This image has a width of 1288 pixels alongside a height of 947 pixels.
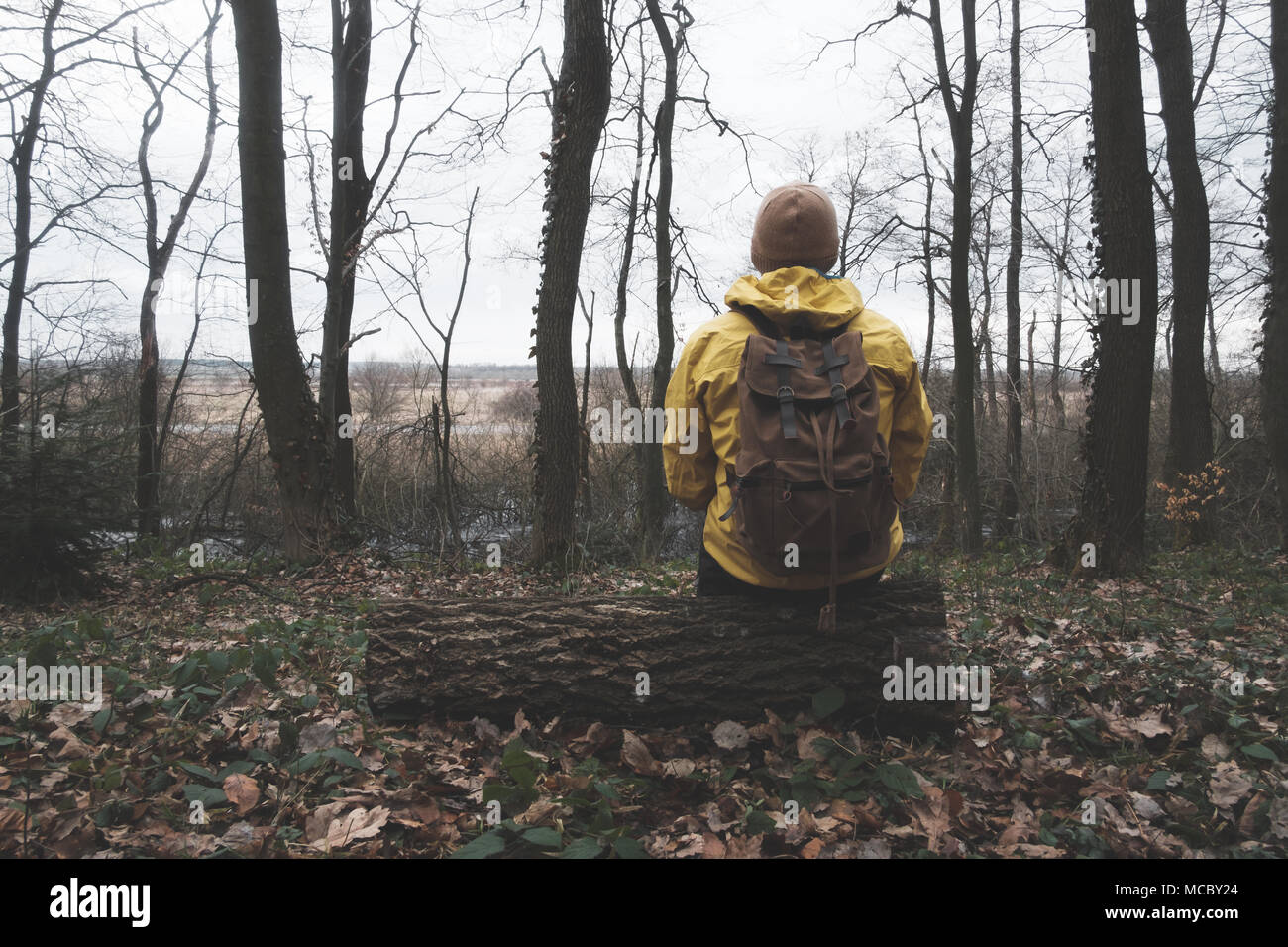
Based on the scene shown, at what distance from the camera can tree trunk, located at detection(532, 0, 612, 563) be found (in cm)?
838

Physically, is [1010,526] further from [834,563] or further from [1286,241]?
[834,563]

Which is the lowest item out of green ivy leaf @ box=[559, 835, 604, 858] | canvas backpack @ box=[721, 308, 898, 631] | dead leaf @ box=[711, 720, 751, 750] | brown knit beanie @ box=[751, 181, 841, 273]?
green ivy leaf @ box=[559, 835, 604, 858]

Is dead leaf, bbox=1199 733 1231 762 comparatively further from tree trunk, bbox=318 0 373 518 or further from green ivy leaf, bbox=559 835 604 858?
tree trunk, bbox=318 0 373 518

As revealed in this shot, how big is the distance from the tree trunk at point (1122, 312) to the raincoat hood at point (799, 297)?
5555 mm

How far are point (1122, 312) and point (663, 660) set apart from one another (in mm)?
6436

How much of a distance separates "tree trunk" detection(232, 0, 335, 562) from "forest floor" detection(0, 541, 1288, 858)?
437 cm

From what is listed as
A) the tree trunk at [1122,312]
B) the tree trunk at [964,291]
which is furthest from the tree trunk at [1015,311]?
the tree trunk at [1122,312]

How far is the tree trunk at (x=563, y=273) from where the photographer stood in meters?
8.38

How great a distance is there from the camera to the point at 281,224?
9125 mm

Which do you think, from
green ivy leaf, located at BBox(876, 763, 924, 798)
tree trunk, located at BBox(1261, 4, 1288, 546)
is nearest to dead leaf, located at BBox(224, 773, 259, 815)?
green ivy leaf, located at BBox(876, 763, 924, 798)

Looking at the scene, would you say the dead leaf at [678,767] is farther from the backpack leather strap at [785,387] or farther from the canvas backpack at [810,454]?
the backpack leather strap at [785,387]

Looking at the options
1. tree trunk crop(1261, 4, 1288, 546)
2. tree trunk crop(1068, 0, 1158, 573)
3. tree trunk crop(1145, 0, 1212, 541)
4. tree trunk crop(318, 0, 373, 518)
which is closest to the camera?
tree trunk crop(1068, 0, 1158, 573)

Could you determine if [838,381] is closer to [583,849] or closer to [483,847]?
[583,849]

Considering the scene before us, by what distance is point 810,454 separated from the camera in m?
3.03
